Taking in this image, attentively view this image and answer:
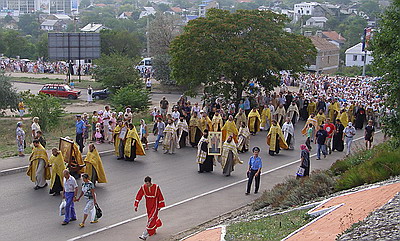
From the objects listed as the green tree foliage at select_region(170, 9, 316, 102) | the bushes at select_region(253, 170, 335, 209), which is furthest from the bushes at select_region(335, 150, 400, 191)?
the green tree foliage at select_region(170, 9, 316, 102)

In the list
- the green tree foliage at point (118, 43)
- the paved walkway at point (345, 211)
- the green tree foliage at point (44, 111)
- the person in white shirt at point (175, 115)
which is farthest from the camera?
the green tree foliage at point (118, 43)

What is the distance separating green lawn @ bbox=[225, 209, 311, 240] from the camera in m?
10.8

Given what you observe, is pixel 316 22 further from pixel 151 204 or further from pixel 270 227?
pixel 270 227

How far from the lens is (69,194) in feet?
44.5

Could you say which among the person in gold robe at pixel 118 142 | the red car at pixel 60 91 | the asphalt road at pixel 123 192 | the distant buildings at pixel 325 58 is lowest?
the asphalt road at pixel 123 192

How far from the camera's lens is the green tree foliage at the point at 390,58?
14098mm

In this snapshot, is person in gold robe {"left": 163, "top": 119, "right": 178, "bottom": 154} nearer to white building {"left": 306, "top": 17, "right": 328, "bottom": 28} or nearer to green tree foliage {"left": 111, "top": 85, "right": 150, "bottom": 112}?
green tree foliage {"left": 111, "top": 85, "right": 150, "bottom": 112}

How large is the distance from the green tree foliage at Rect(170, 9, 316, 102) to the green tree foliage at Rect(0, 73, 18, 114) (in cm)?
975

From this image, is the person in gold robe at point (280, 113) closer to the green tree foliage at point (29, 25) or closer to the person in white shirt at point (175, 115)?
the person in white shirt at point (175, 115)

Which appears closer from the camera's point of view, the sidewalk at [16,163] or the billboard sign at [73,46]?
the sidewalk at [16,163]

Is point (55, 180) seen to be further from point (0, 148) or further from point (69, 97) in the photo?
point (69, 97)

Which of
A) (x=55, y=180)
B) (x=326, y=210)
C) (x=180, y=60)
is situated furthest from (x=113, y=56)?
(x=326, y=210)

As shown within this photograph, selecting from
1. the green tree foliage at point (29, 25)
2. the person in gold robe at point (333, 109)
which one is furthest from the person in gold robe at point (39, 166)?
the green tree foliage at point (29, 25)

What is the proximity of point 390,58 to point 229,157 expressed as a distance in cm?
603
